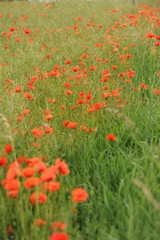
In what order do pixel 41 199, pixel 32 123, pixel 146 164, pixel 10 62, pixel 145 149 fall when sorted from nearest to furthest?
pixel 41 199 → pixel 146 164 → pixel 145 149 → pixel 32 123 → pixel 10 62

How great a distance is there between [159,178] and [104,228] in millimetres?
551

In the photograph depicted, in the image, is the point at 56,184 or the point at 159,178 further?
the point at 159,178

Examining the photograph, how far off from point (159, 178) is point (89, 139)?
55 centimetres

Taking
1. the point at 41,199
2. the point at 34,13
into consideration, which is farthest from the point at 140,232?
the point at 34,13

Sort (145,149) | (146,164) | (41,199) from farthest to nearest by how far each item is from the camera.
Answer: (145,149)
(146,164)
(41,199)

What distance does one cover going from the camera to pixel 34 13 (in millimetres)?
9422

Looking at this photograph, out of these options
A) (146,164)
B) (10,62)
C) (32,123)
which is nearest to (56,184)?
(146,164)

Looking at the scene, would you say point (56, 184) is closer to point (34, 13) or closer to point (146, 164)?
point (146, 164)

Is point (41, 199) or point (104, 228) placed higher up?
point (41, 199)

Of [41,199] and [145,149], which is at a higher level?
[41,199]

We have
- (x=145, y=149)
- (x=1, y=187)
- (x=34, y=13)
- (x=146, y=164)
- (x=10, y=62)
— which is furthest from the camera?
(x=34, y=13)

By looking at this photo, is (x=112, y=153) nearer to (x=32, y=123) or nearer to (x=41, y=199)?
(x=32, y=123)

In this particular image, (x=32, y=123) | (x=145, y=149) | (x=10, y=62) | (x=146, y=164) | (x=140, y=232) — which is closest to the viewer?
(x=140, y=232)

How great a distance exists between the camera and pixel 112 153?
2279 mm
